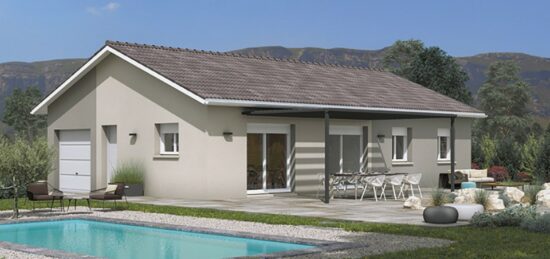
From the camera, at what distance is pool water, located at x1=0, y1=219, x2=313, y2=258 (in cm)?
1165

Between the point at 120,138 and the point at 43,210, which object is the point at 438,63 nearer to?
the point at 120,138

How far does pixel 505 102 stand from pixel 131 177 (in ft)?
258

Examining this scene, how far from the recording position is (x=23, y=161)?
1588 cm

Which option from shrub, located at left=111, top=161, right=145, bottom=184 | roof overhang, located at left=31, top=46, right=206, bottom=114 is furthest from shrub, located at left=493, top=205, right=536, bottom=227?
shrub, located at left=111, top=161, right=145, bottom=184

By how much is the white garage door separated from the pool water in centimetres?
911

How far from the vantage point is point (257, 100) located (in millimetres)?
20969

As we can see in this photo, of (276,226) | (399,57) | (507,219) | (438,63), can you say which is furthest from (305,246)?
(399,57)

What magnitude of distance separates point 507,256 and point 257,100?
11.8m

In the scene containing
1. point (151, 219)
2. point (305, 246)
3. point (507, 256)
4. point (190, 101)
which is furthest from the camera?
point (190, 101)

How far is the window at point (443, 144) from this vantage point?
28716 millimetres

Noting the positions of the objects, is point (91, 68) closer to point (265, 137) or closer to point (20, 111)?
point (265, 137)

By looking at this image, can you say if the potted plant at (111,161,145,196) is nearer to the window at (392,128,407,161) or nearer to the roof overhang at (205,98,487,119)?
the roof overhang at (205,98,487,119)

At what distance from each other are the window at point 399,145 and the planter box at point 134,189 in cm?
952

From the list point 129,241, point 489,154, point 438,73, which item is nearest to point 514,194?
point 129,241
